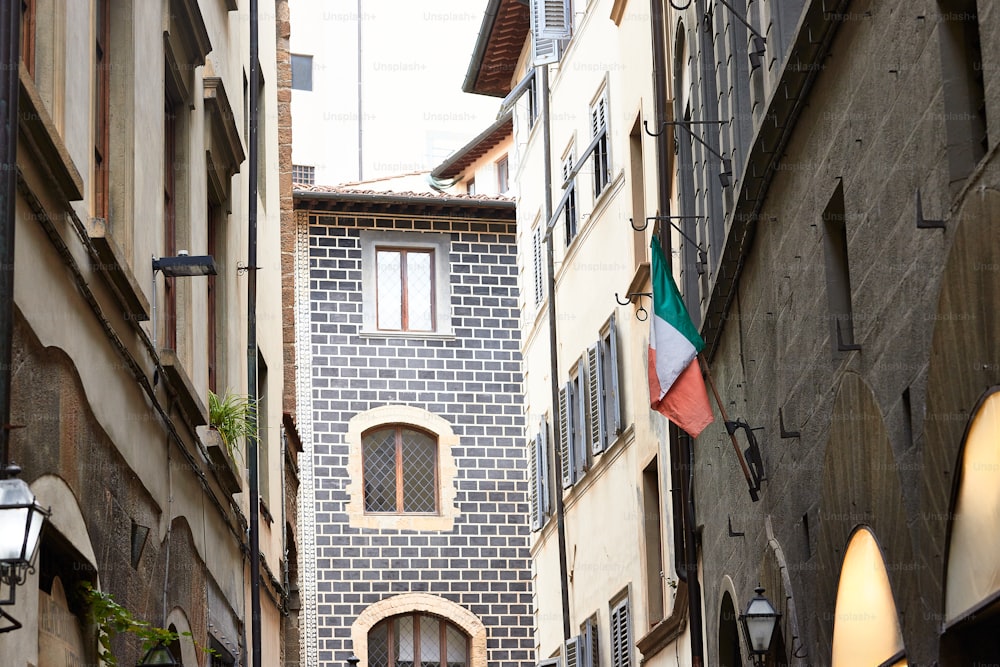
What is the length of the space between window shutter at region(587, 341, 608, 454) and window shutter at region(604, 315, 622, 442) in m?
0.27

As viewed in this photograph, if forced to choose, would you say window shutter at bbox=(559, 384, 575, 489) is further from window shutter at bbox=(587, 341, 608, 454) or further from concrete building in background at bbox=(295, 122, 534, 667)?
concrete building in background at bbox=(295, 122, 534, 667)

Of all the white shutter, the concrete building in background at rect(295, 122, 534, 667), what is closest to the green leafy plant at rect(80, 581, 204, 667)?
the white shutter

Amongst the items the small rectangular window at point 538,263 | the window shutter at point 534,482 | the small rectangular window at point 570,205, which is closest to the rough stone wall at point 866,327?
the small rectangular window at point 570,205

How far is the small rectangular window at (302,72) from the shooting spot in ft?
141

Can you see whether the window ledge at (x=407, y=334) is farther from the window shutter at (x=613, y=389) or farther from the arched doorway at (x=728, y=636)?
the arched doorway at (x=728, y=636)

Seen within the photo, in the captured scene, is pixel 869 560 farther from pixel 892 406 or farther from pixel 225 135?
pixel 225 135

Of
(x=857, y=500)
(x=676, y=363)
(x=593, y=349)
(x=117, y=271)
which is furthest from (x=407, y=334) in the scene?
(x=857, y=500)

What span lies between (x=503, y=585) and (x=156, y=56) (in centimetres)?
2111

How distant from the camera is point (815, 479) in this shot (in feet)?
36.2

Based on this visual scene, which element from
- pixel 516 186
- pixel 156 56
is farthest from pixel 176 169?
pixel 516 186

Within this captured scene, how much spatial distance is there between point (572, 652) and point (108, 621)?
14.8m

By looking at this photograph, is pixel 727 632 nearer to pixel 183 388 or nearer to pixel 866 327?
pixel 183 388

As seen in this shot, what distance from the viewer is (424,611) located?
3142cm

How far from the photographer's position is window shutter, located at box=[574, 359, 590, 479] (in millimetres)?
22672
